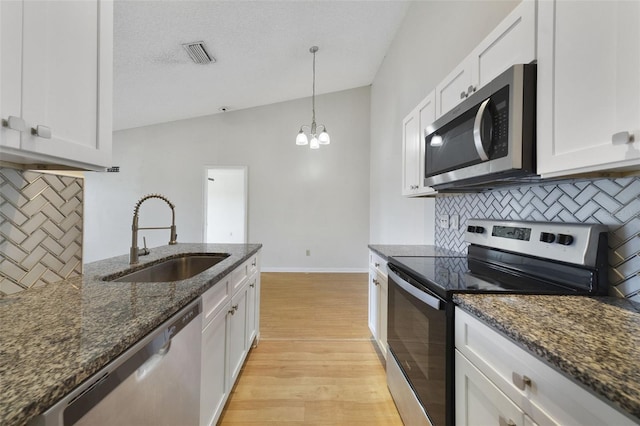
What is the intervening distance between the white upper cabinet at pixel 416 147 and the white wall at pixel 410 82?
53 centimetres

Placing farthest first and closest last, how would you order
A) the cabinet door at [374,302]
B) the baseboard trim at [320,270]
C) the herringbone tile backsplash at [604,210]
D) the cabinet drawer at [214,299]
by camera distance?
the baseboard trim at [320,270]
the cabinet door at [374,302]
the cabinet drawer at [214,299]
the herringbone tile backsplash at [604,210]

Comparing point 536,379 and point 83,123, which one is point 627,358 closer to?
point 536,379

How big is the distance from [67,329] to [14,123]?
21.3 inches

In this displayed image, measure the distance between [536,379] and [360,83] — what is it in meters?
5.21

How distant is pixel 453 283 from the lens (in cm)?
105

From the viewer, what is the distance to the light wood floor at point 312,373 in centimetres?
152

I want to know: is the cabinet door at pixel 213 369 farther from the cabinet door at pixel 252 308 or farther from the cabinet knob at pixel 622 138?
the cabinet knob at pixel 622 138

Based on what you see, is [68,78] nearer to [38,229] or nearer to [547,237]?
[38,229]

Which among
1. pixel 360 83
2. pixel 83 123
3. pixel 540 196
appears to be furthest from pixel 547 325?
pixel 360 83

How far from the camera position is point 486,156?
3.51ft

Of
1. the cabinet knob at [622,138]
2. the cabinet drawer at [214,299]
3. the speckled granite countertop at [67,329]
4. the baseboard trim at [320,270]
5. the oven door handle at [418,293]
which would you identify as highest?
the cabinet knob at [622,138]

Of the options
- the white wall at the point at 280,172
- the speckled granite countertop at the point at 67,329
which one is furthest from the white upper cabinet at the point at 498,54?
the white wall at the point at 280,172

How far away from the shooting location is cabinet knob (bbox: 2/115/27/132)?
649mm

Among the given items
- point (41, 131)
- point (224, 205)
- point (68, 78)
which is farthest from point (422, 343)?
point (224, 205)
